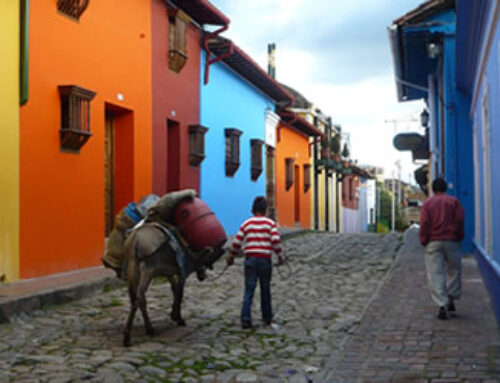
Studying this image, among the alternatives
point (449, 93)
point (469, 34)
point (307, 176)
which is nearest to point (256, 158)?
point (449, 93)

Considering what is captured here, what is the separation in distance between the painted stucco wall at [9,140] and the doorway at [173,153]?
550cm

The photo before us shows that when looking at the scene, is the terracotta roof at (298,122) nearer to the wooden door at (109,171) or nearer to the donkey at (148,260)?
the wooden door at (109,171)

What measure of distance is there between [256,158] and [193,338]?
1368 cm

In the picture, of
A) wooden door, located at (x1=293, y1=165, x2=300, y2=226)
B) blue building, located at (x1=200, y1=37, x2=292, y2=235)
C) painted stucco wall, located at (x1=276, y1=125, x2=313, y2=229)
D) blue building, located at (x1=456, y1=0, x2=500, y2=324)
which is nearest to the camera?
blue building, located at (x1=456, y1=0, x2=500, y2=324)

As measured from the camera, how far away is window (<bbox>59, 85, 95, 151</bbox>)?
905 centimetres

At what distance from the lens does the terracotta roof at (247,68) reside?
15.0 m

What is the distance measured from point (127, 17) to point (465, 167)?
7.08 meters

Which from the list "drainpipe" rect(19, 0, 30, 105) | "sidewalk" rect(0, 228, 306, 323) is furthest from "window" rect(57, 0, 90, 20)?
"sidewalk" rect(0, 228, 306, 323)

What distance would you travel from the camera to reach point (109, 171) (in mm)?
11289

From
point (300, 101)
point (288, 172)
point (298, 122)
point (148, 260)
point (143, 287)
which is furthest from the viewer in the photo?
point (300, 101)

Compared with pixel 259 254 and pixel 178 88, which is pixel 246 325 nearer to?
pixel 259 254

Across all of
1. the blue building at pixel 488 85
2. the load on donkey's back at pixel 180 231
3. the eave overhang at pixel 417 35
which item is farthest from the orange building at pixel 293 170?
the load on donkey's back at pixel 180 231

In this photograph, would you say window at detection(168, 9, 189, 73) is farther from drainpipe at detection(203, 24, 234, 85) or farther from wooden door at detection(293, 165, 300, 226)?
wooden door at detection(293, 165, 300, 226)

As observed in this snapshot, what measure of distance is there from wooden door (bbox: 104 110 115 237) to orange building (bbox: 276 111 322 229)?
11.6m
